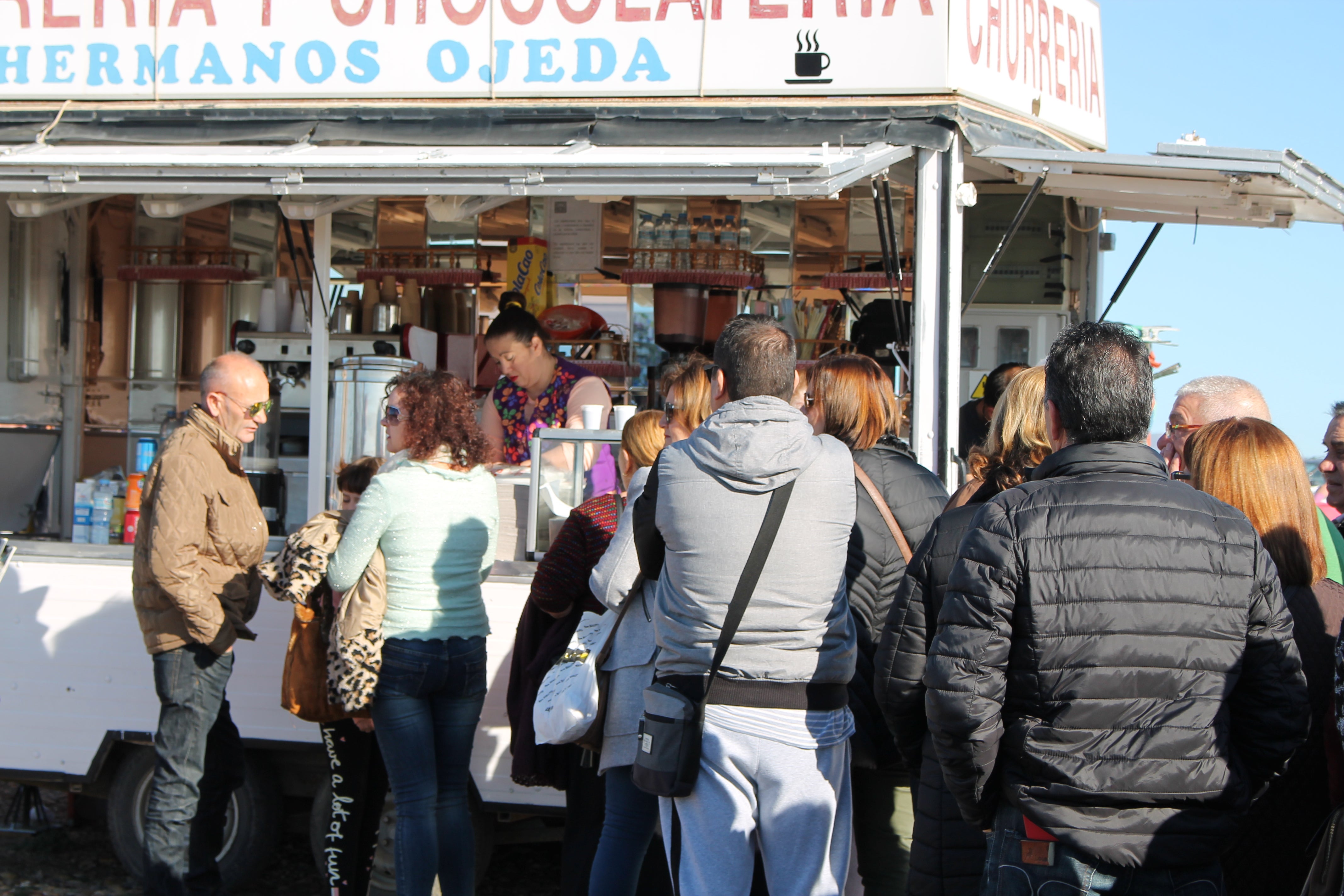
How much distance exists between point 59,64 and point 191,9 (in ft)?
2.63

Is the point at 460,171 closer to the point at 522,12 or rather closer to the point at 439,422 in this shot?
the point at 522,12

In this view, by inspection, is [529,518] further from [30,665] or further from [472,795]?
[30,665]

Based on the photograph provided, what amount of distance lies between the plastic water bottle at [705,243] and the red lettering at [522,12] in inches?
66.7

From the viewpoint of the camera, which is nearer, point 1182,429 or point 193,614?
point 1182,429

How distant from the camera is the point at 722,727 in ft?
9.02

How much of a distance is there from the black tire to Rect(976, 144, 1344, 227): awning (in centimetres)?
400

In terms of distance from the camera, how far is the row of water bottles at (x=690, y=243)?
714cm

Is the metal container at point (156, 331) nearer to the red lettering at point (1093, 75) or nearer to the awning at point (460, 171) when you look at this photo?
Answer: the awning at point (460, 171)

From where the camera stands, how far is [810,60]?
572 cm

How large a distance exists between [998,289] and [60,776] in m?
5.45

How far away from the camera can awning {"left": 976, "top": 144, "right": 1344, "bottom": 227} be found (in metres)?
4.94

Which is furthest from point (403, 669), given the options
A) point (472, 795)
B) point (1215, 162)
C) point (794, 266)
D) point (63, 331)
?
point (63, 331)

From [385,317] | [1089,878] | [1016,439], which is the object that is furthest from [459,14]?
[1089,878]

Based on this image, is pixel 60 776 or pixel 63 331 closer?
pixel 60 776
